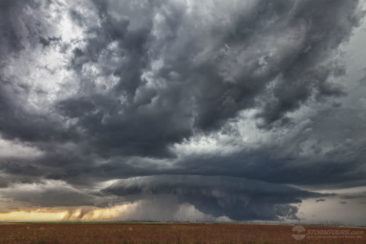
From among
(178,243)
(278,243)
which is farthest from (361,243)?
(178,243)

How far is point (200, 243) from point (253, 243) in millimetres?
6277

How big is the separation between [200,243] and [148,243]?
5.99 meters

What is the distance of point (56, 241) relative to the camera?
104 feet

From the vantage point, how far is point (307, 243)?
32.9 metres

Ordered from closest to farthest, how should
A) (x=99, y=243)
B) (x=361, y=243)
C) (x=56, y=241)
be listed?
(x=99, y=243) → (x=56, y=241) → (x=361, y=243)

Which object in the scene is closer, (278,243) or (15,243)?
(15,243)

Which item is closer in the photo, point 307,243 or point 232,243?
point 232,243

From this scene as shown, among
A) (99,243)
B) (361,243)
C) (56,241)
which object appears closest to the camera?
(99,243)

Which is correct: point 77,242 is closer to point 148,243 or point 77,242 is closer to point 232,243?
point 148,243

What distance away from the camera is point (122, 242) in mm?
30203

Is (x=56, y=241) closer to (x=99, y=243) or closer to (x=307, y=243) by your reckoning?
(x=99, y=243)

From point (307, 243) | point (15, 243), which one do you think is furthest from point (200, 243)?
point (15, 243)

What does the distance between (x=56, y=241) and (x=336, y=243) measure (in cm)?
3490

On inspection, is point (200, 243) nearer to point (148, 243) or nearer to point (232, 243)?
point (232, 243)
